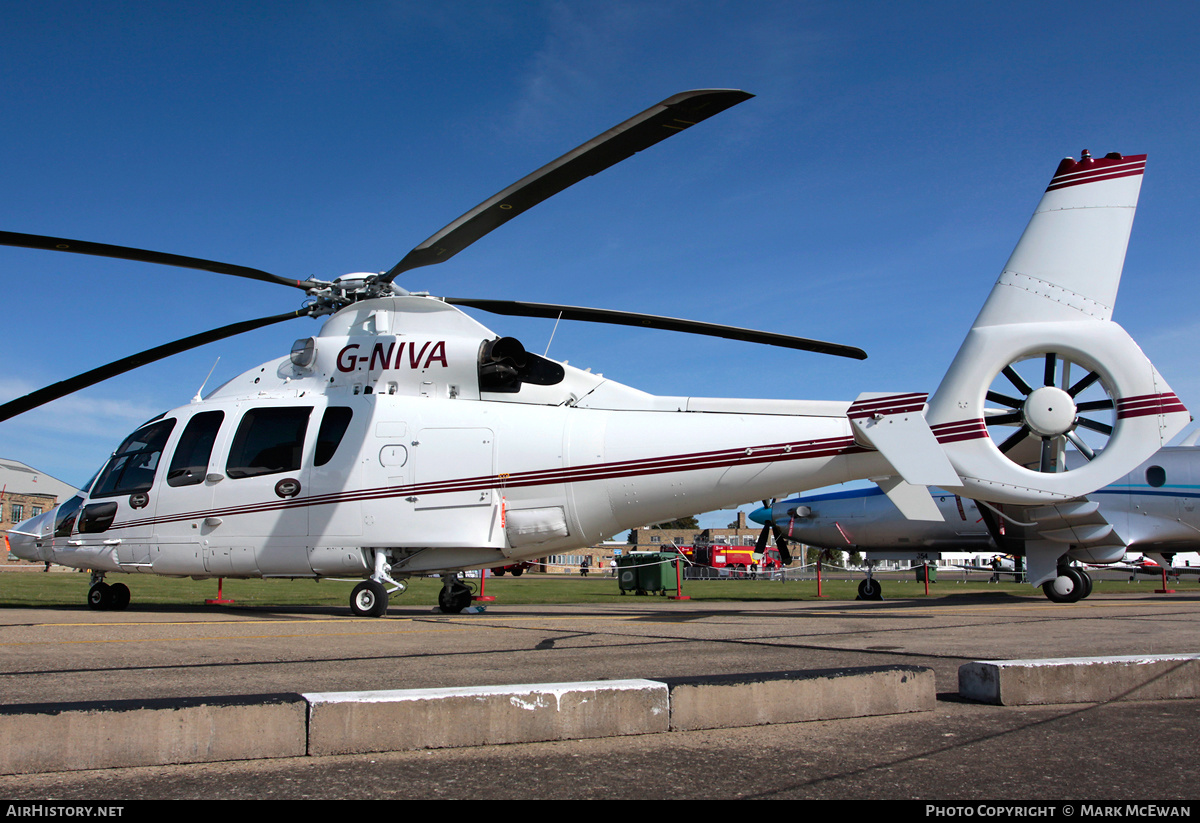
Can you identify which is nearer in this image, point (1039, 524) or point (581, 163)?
point (581, 163)

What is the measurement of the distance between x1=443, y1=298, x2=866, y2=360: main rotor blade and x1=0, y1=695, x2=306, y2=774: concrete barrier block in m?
9.01

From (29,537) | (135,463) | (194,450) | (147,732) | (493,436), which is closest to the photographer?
(147,732)

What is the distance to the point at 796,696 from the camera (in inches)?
177

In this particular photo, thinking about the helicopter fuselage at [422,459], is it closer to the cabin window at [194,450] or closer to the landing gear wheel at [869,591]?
the cabin window at [194,450]

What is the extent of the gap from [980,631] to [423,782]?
345 inches

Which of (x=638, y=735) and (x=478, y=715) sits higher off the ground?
(x=478, y=715)

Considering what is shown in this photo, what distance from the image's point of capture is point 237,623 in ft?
34.8

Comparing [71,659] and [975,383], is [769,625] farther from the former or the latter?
[71,659]

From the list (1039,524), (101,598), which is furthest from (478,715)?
(1039,524)

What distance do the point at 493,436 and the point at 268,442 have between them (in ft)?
12.1

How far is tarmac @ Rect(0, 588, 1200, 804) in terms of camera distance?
10.7 ft

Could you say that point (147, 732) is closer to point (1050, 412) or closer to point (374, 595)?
point (374, 595)

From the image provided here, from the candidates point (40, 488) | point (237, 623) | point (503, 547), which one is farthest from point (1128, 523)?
point (40, 488)

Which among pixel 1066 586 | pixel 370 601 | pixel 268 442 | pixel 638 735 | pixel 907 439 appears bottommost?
pixel 1066 586
